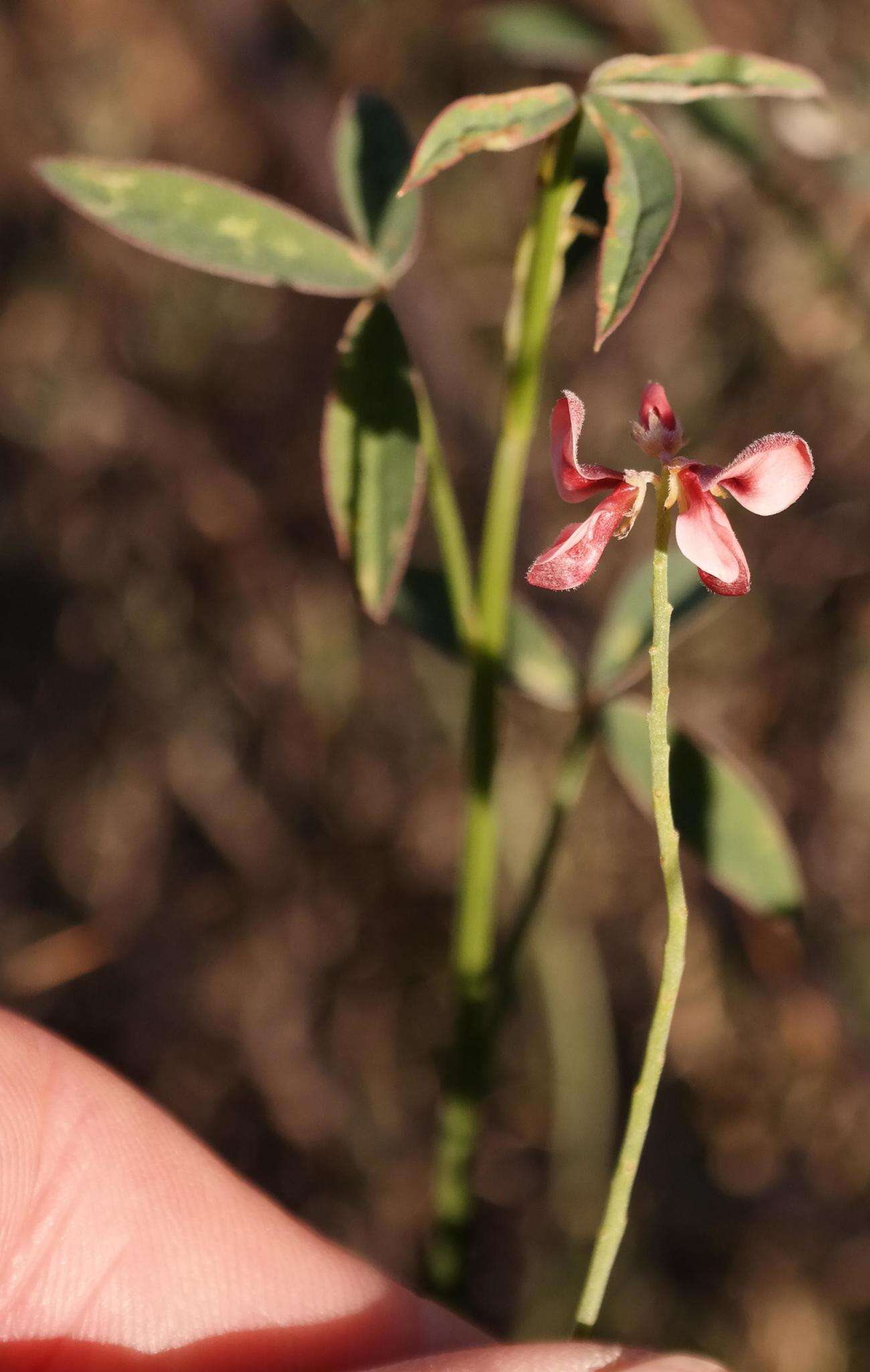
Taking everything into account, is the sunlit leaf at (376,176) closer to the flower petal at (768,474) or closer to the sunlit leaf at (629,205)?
the sunlit leaf at (629,205)

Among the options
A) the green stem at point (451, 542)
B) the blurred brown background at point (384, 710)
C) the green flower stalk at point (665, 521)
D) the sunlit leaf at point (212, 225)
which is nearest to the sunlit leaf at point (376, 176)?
the sunlit leaf at point (212, 225)

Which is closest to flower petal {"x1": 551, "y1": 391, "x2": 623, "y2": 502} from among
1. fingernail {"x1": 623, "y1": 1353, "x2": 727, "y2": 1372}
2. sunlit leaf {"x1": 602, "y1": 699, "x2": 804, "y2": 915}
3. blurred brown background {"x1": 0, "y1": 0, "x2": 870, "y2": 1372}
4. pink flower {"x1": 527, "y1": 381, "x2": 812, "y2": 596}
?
pink flower {"x1": 527, "y1": 381, "x2": 812, "y2": 596}

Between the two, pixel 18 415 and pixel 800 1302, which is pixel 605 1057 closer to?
pixel 800 1302

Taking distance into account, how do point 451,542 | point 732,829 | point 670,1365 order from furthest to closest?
point 732,829 < point 451,542 < point 670,1365

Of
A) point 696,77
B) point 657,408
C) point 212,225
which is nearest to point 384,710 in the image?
point 212,225

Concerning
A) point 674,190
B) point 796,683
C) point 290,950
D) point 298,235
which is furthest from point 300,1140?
point 674,190

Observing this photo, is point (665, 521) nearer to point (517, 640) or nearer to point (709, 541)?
point (709, 541)
